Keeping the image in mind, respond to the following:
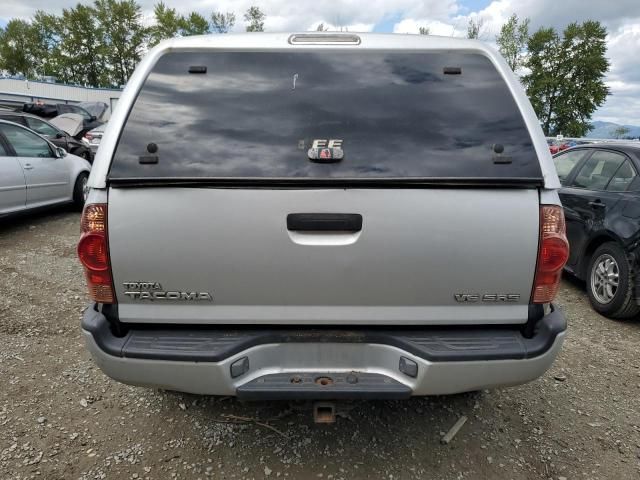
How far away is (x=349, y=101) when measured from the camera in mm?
2080

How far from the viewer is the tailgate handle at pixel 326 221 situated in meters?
1.91

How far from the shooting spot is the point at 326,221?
191 cm

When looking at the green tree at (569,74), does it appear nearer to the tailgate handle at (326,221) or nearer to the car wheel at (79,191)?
the car wheel at (79,191)

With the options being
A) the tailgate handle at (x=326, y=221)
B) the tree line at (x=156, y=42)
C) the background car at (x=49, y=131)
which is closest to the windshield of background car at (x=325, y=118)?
the tailgate handle at (x=326, y=221)

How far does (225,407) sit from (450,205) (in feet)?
6.29

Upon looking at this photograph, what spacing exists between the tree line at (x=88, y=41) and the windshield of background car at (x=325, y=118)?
6271 cm

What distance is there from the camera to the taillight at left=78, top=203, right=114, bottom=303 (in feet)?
6.36

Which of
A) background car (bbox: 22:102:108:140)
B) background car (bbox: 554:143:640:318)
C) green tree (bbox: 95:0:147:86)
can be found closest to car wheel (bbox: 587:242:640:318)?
background car (bbox: 554:143:640:318)

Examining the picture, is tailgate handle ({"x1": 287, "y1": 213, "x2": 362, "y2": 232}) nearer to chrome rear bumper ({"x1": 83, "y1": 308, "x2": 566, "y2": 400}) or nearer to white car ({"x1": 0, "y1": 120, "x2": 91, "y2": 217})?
chrome rear bumper ({"x1": 83, "y1": 308, "x2": 566, "y2": 400})

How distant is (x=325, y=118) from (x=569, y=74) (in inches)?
2231

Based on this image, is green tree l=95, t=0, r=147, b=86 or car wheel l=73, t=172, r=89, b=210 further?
green tree l=95, t=0, r=147, b=86

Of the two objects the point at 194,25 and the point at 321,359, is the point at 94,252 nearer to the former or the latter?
the point at 321,359

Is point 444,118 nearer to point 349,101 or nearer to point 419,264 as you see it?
point 349,101

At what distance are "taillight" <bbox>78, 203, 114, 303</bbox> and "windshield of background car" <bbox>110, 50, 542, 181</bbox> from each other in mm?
191
